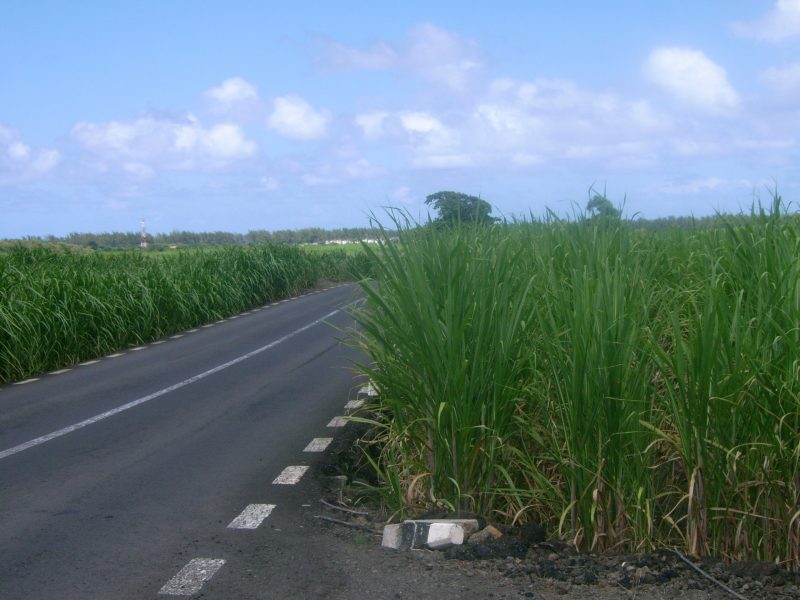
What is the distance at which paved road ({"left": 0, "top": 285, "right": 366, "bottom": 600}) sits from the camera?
5.45 meters

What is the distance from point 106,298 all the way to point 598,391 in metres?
15.0

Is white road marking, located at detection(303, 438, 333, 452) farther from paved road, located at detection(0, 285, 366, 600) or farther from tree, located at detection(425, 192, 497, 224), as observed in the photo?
tree, located at detection(425, 192, 497, 224)

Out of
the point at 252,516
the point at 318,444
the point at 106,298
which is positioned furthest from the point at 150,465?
the point at 106,298

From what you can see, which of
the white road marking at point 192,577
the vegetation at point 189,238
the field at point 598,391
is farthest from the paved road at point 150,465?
the vegetation at point 189,238

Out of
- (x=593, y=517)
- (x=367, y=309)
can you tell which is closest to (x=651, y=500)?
(x=593, y=517)

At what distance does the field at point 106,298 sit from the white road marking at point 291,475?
1.75 m

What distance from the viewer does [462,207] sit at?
29.2 feet

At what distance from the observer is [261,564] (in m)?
5.43

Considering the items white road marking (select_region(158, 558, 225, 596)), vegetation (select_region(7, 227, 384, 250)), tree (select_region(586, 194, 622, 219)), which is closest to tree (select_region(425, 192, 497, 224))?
tree (select_region(586, 194, 622, 219))

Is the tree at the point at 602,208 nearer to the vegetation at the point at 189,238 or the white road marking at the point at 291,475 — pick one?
the white road marking at the point at 291,475

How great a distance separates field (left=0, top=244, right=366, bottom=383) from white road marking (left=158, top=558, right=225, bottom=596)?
3159mm

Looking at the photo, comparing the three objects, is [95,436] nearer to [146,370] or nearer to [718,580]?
[146,370]

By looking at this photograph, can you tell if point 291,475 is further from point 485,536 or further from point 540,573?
point 540,573

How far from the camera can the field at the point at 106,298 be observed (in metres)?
15.1
